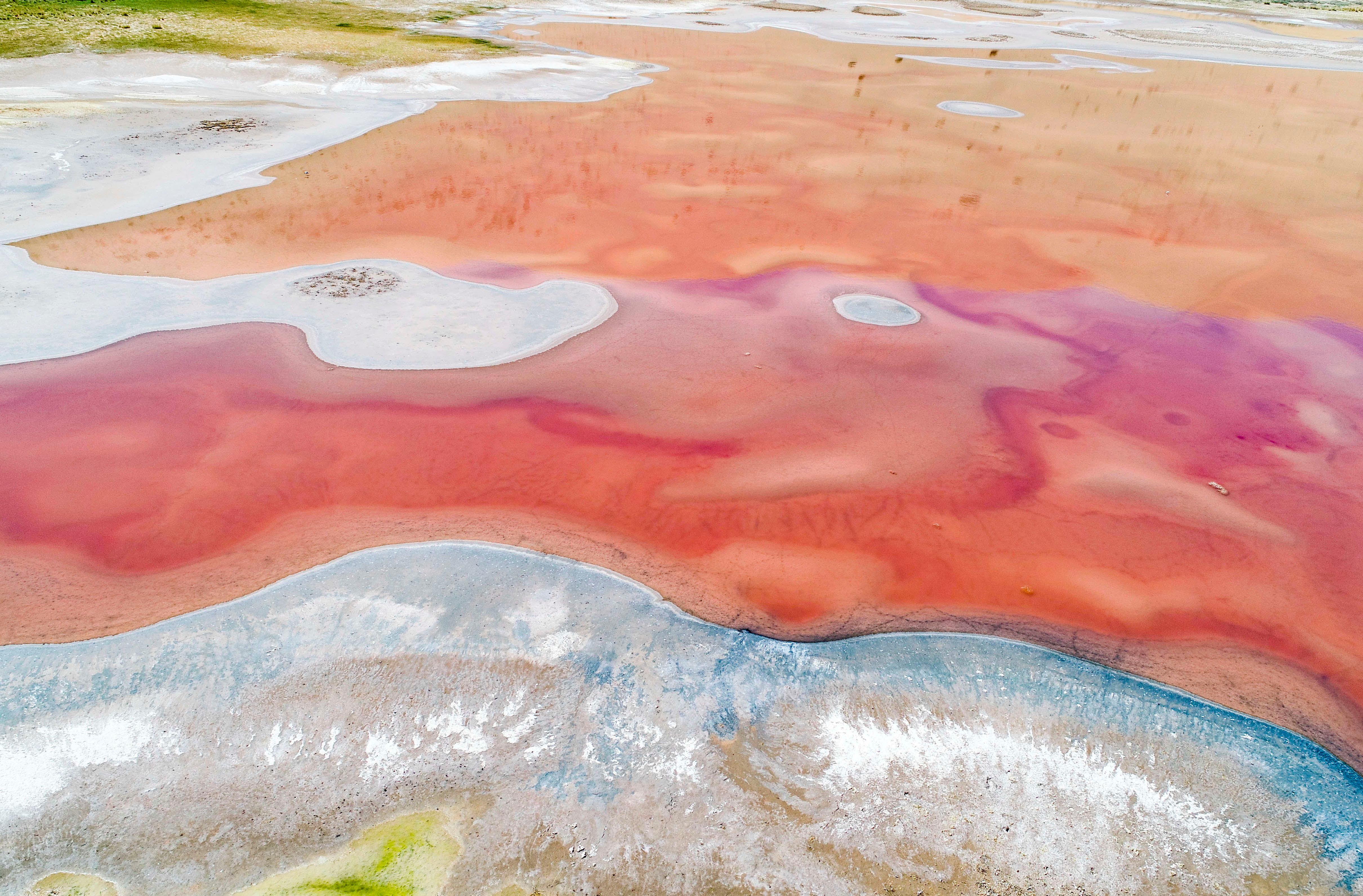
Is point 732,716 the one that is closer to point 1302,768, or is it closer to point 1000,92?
point 1302,768

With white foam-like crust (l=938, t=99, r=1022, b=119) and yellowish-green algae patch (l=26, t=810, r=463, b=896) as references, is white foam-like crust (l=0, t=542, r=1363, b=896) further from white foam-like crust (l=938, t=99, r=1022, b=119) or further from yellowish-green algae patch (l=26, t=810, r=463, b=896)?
white foam-like crust (l=938, t=99, r=1022, b=119)

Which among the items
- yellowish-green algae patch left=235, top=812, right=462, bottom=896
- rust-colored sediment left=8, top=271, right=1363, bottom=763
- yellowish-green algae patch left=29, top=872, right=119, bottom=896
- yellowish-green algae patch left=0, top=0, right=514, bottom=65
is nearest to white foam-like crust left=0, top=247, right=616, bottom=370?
rust-colored sediment left=8, top=271, right=1363, bottom=763

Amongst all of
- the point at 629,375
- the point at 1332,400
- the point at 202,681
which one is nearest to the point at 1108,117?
the point at 1332,400

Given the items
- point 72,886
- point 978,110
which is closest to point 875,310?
point 72,886

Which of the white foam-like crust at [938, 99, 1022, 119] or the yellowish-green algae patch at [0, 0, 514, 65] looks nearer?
the white foam-like crust at [938, 99, 1022, 119]

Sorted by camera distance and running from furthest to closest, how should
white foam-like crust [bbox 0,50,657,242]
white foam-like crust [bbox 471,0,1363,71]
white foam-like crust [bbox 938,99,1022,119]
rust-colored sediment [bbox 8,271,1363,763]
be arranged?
1. white foam-like crust [bbox 471,0,1363,71]
2. white foam-like crust [bbox 938,99,1022,119]
3. white foam-like crust [bbox 0,50,657,242]
4. rust-colored sediment [bbox 8,271,1363,763]

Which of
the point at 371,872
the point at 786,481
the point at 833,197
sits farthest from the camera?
the point at 833,197

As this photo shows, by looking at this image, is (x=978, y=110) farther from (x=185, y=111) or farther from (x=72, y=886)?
(x=72, y=886)
